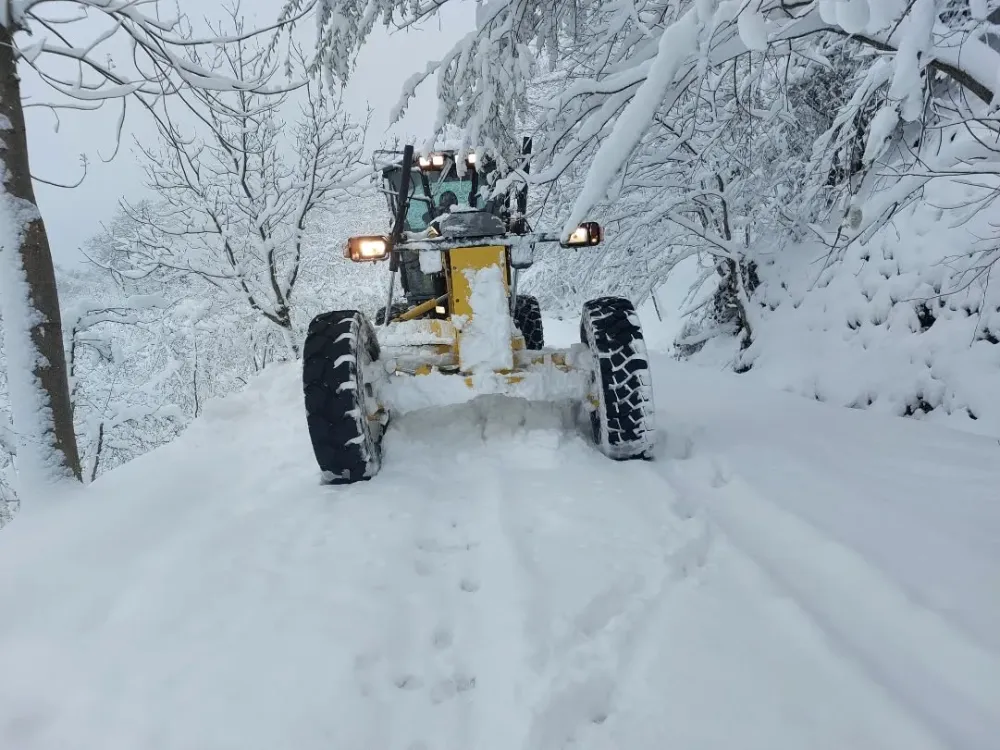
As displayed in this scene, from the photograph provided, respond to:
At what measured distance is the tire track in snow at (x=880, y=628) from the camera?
4.42 ft

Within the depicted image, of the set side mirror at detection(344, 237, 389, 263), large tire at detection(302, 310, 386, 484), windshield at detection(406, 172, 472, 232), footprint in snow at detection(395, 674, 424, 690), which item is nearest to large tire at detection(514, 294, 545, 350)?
windshield at detection(406, 172, 472, 232)

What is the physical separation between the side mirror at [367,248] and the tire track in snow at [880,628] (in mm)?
2374

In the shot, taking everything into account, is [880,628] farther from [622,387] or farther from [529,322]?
[529,322]

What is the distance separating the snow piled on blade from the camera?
3.29m

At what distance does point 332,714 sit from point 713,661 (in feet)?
3.37

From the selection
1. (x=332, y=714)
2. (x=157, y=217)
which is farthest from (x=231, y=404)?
(x=157, y=217)

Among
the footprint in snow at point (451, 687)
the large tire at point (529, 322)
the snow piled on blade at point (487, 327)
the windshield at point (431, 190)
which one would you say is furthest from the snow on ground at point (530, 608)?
the large tire at point (529, 322)

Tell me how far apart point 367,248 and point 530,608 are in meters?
2.44

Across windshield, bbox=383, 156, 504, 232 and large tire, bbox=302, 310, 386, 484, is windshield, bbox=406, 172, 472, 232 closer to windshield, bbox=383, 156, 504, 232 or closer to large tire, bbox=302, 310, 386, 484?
windshield, bbox=383, 156, 504, 232

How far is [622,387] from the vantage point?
316 cm

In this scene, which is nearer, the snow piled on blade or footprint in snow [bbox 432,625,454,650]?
footprint in snow [bbox 432,625,454,650]

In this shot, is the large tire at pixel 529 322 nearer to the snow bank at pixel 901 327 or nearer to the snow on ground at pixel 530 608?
the snow bank at pixel 901 327

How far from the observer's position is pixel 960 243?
4676 millimetres

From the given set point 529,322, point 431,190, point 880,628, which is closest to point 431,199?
point 431,190
